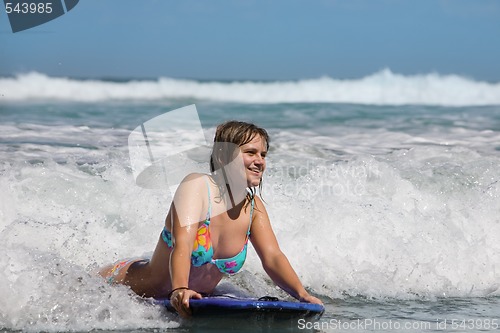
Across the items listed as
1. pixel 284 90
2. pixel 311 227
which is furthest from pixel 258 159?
pixel 284 90

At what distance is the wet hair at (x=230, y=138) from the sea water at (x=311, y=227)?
0.83 meters

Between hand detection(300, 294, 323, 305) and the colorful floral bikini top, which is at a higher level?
the colorful floral bikini top

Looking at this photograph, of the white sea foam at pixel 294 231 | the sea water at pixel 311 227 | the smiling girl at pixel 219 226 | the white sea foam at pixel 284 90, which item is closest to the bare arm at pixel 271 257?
the smiling girl at pixel 219 226

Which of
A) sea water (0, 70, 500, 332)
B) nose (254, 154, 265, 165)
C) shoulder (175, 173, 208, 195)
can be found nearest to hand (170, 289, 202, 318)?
sea water (0, 70, 500, 332)

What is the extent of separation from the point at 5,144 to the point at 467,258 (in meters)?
6.82

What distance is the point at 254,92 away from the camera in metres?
24.5

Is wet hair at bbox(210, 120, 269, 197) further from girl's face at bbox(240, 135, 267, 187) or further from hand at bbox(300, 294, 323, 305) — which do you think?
hand at bbox(300, 294, 323, 305)

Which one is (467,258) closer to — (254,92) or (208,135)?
(208,135)

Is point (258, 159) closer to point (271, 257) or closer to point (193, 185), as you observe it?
point (193, 185)

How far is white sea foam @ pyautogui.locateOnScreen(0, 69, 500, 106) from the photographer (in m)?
21.1

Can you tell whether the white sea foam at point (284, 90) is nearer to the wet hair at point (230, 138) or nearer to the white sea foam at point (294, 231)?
the white sea foam at point (294, 231)

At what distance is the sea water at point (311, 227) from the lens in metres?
4.11

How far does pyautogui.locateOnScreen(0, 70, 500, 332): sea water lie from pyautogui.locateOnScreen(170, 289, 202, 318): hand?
281 mm

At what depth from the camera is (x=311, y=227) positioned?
6.34 metres
